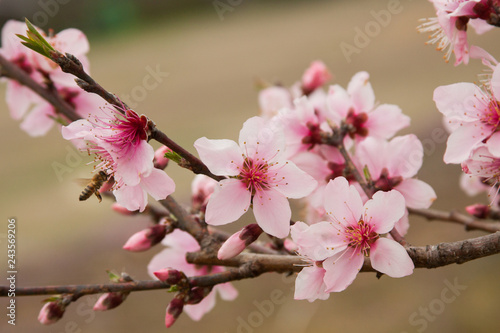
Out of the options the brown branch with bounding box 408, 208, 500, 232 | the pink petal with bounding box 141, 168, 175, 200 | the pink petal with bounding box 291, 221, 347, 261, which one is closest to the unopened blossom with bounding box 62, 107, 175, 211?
the pink petal with bounding box 141, 168, 175, 200

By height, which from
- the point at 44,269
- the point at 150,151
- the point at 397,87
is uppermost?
the point at 150,151

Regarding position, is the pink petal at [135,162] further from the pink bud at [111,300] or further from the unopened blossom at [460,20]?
the unopened blossom at [460,20]

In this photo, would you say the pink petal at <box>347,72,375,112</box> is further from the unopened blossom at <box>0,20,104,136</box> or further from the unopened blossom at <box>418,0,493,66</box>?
the unopened blossom at <box>0,20,104,136</box>

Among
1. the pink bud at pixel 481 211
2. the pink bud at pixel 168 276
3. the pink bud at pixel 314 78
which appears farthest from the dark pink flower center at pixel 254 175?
the pink bud at pixel 314 78

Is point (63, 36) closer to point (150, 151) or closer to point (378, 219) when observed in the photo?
point (150, 151)

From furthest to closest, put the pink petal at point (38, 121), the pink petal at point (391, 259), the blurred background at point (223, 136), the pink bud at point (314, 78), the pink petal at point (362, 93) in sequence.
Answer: the blurred background at point (223, 136), the pink bud at point (314, 78), the pink petal at point (38, 121), the pink petal at point (362, 93), the pink petal at point (391, 259)

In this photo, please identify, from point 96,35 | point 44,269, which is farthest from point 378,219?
point 96,35

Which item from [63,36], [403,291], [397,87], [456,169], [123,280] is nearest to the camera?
[123,280]
